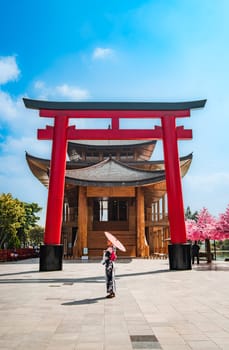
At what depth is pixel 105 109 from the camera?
16453 millimetres

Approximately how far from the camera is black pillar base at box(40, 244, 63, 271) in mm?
14859

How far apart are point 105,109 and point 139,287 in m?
9.37

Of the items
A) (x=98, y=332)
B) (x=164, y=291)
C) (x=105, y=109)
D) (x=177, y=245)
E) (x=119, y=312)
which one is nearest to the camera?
(x=98, y=332)

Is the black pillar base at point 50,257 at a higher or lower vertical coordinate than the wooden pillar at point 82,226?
lower

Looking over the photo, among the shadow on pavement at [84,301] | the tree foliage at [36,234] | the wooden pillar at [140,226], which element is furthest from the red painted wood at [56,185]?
the tree foliage at [36,234]

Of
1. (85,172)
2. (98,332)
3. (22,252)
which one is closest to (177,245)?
(98,332)

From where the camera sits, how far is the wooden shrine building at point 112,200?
28312 millimetres

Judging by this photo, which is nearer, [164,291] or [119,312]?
[119,312]

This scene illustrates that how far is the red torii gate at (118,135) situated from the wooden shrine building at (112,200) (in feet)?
36.8

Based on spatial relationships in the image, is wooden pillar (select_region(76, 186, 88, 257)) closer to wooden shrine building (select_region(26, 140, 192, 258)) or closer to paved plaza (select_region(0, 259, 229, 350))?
wooden shrine building (select_region(26, 140, 192, 258))

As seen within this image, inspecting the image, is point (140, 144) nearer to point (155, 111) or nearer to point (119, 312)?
point (155, 111)

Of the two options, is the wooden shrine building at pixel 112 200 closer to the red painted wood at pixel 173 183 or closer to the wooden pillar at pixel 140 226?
the wooden pillar at pixel 140 226

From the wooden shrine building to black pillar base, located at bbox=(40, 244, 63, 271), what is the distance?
40.9ft

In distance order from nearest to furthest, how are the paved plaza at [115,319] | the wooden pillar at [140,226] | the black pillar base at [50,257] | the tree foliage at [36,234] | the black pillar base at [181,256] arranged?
the paved plaza at [115,319] → the black pillar base at [50,257] → the black pillar base at [181,256] → the wooden pillar at [140,226] → the tree foliage at [36,234]
